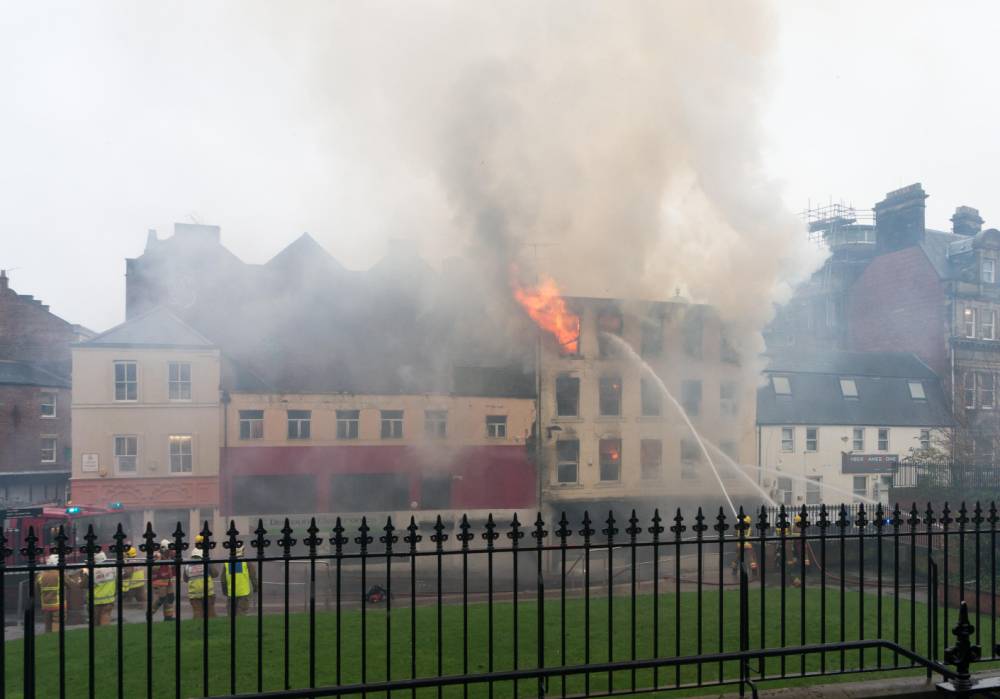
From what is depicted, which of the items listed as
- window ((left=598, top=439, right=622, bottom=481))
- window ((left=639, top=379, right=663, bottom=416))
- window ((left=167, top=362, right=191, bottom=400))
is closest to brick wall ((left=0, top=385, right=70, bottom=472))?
window ((left=167, top=362, right=191, bottom=400))

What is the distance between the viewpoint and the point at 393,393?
28312mm

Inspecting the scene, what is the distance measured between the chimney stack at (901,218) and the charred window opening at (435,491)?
28.3 m

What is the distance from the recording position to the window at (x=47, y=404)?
118ft

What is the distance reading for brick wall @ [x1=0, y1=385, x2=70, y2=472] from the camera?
34.5 m

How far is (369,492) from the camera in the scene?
27875 mm

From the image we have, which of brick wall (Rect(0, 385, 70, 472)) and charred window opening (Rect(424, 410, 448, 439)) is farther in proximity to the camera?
brick wall (Rect(0, 385, 70, 472))

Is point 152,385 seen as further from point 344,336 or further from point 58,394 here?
point 58,394

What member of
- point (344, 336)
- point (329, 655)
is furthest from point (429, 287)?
point (329, 655)

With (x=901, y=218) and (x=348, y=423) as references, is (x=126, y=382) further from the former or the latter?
(x=901, y=218)

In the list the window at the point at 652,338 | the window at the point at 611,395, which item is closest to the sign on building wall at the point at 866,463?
the window at the point at 652,338

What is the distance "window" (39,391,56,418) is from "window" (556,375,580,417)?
84.2 ft

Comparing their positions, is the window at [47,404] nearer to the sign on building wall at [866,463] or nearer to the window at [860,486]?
the sign on building wall at [866,463]

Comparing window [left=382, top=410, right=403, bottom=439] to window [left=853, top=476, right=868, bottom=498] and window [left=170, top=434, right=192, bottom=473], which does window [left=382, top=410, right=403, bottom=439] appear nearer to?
window [left=170, top=434, right=192, bottom=473]

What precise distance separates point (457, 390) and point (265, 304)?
9218mm
